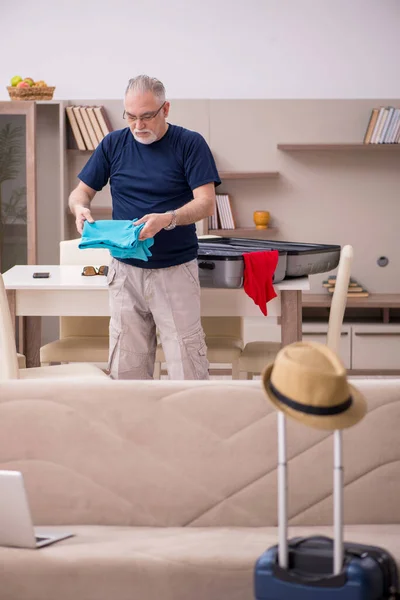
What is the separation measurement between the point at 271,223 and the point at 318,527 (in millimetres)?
4365

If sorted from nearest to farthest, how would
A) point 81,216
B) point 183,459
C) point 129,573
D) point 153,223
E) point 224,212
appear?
1. point 129,573
2. point 183,459
3. point 153,223
4. point 81,216
5. point 224,212

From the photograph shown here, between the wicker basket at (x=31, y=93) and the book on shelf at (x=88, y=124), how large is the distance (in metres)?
0.16

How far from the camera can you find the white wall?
6.27 metres

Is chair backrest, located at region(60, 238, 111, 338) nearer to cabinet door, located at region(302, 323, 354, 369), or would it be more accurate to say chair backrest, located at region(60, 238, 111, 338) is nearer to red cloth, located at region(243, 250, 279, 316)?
red cloth, located at region(243, 250, 279, 316)

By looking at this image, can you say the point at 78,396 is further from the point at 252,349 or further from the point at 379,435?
the point at 252,349

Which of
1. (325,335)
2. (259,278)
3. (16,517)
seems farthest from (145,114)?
(325,335)

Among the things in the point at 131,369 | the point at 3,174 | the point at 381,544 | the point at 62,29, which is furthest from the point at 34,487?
the point at 62,29

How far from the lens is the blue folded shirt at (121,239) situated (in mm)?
3135

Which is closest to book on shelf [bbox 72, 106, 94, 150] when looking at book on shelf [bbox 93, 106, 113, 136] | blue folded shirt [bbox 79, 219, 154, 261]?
book on shelf [bbox 93, 106, 113, 136]

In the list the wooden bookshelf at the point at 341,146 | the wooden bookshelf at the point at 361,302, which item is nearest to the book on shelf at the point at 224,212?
the wooden bookshelf at the point at 341,146

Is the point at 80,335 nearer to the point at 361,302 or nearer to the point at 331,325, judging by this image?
the point at 331,325

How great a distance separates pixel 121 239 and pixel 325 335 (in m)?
3.16

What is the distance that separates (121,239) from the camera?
316cm

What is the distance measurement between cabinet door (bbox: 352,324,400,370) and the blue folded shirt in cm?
304
